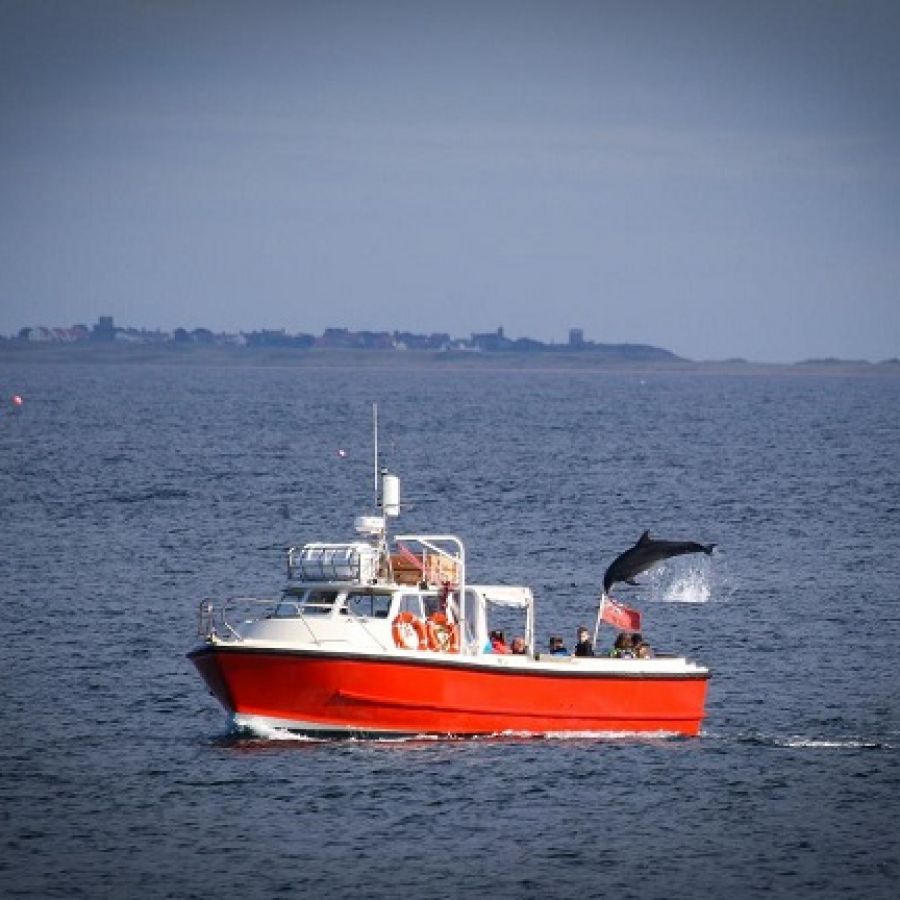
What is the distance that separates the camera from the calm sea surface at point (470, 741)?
116ft

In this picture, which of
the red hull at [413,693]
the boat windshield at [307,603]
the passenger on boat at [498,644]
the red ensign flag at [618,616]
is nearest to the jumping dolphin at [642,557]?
the red ensign flag at [618,616]

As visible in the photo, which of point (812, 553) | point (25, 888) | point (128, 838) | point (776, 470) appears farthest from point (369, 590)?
point (776, 470)

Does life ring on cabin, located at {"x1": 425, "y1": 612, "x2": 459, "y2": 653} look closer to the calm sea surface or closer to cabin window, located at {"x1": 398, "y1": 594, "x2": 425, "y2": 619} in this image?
cabin window, located at {"x1": 398, "y1": 594, "x2": 425, "y2": 619}

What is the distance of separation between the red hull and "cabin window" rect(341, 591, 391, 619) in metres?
1.44

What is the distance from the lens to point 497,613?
59281 millimetres

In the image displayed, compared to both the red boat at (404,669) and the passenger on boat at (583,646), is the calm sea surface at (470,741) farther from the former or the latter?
the passenger on boat at (583,646)

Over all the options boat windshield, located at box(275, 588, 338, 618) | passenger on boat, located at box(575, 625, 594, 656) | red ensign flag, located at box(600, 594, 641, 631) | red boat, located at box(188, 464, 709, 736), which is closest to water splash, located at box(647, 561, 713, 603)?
red ensign flag, located at box(600, 594, 641, 631)

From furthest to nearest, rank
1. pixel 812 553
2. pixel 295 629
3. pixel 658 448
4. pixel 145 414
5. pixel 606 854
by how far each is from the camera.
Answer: pixel 145 414
pixel 658 448
pixel 812 553
pixel 295 629
pixel 606 854

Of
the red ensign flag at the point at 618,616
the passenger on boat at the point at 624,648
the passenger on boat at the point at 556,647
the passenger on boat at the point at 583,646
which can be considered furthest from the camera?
the red ensign flag at the point at 618,616

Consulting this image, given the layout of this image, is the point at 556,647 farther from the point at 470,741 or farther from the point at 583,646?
the point at 470,741

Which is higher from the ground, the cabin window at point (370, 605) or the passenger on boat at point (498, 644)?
the cabin window at point (370, 605)

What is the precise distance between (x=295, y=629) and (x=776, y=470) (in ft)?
262

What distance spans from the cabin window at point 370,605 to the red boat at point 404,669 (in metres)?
0.04

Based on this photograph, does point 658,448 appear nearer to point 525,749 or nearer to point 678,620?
point 678,620
